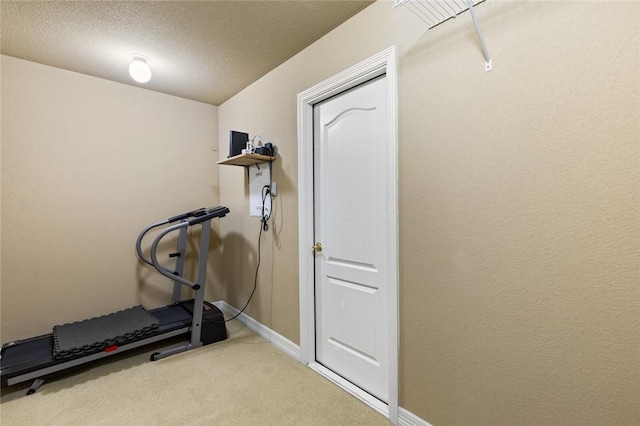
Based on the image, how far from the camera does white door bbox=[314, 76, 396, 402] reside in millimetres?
1895

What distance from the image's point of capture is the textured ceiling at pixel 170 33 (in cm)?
186

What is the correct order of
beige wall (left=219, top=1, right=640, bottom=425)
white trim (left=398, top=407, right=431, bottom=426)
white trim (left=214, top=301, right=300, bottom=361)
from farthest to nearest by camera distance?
→ white trim (left=214, top=301, right=300, bottom=361)
white trim (left=398, top=407, right=431, bottom=426)
beige wall (left=219, top=1, right=640, bottom=425)

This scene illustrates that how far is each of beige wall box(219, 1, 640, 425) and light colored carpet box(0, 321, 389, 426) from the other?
1.88 feet

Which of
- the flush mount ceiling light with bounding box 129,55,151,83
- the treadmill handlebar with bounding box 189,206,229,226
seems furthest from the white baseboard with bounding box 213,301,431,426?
the flush mount ceiling light with bounding box 129,55,151,83

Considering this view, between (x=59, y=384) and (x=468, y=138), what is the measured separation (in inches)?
127

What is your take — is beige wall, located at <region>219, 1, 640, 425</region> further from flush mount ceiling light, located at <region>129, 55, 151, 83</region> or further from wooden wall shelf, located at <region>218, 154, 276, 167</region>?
flush mount ceiling light, located at <region>129, 55, 151, 83</region>

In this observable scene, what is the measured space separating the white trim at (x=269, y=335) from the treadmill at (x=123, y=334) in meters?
0.31

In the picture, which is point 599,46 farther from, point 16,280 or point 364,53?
point 16,280

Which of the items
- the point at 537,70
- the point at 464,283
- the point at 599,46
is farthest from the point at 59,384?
the point at 599,46

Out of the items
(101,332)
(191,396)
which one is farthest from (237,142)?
(191,396)

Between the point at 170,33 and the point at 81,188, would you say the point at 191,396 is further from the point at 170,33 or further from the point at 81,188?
the point at 170,33

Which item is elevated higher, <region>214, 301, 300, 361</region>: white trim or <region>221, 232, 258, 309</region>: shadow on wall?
<region>221, 232, 258, 309</region>: shadow on wall

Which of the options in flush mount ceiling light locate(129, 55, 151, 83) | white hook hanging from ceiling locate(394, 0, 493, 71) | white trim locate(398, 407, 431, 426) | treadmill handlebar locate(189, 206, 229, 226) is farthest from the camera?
treadmill handlebar locate(189, 206, 229, 226)

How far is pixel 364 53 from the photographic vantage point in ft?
6.21
